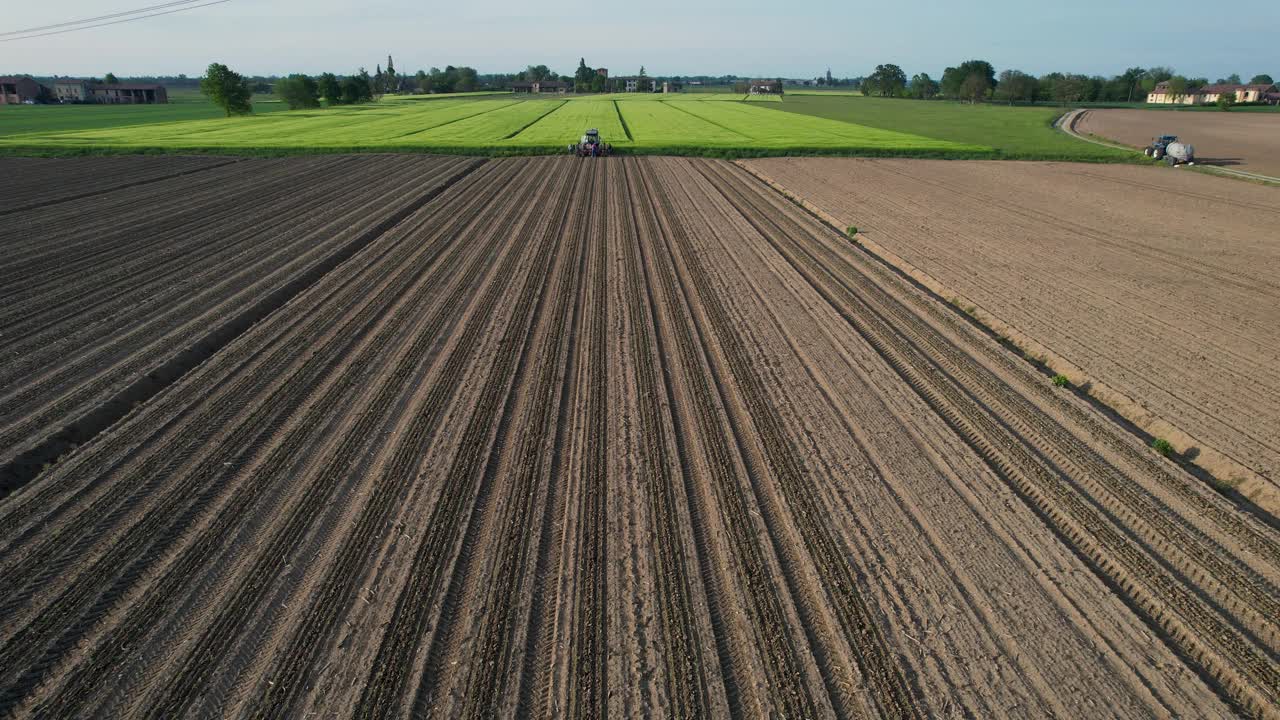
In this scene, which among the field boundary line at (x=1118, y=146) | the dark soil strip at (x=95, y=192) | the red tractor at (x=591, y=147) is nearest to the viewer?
the dark soil strip at (x=95, y=192)

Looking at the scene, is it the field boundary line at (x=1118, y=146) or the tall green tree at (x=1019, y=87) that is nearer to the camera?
the field boundary line at (x=1118, y=146)

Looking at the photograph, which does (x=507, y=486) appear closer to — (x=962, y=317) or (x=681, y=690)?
(x=681, y=690)

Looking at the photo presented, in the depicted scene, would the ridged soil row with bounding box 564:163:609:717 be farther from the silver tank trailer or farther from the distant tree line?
the distant tree line

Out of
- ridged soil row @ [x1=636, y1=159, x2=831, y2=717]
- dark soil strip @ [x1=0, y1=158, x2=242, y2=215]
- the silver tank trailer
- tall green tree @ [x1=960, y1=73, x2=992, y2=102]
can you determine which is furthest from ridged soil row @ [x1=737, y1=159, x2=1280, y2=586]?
tall green tree @ [x1=960, y1=73, x2=992, y2=102]

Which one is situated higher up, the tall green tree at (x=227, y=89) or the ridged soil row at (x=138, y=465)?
the tall green tree at (x=227, y=89)

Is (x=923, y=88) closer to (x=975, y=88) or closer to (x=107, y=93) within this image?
(x=975, y=88)

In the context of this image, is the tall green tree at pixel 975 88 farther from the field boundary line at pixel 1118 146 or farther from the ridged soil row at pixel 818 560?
the ridged soil row at pixel 818 560

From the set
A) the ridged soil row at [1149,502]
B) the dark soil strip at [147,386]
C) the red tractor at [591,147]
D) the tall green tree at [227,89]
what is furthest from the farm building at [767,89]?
the ridged soil row at [1149,502]
